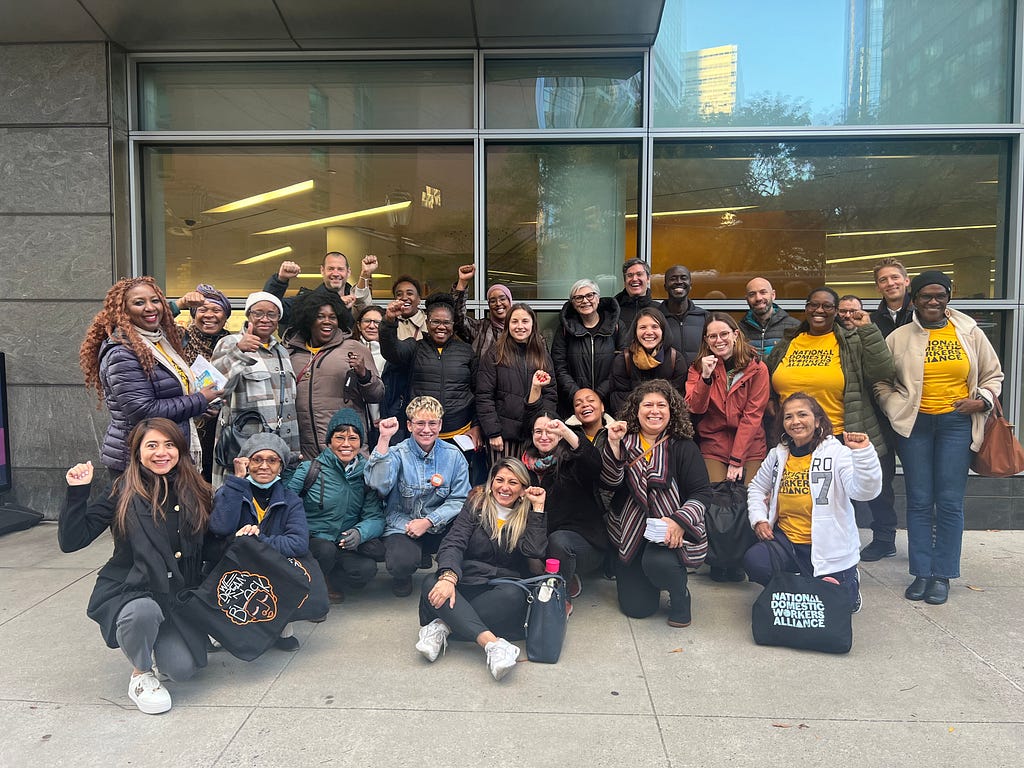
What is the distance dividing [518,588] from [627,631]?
0.76 metres

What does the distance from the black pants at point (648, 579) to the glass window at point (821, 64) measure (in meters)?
4.37

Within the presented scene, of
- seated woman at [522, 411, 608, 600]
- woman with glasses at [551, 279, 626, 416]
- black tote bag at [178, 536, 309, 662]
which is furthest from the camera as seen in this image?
woman with glasses at [551, 279, 626, 416]

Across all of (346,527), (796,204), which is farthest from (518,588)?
(796,204)

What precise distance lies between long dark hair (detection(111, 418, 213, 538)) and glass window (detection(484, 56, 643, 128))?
4543 mm

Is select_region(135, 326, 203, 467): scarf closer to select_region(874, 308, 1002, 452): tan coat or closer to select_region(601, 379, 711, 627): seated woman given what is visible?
select_region(601, 379, 711, 627): seated woman

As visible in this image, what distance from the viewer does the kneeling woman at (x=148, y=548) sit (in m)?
3.02

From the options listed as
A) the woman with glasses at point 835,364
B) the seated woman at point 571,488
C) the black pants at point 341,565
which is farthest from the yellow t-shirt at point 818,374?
the black pants at point 341,565

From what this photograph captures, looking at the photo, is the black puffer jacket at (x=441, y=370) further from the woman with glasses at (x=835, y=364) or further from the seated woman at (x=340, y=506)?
the woman with glasses at (x=835, y=364)

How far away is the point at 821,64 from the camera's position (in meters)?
6.50

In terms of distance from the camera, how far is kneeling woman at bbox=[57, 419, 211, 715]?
9.90 feet

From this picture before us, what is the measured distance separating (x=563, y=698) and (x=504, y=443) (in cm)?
203

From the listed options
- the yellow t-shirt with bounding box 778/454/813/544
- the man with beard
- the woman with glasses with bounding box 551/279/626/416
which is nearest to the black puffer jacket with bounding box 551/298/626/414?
the woman with glasses with bounding box 551/279/626/416

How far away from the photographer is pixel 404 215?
22.0 feet

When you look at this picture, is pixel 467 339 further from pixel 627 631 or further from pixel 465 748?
pixel 465 748
